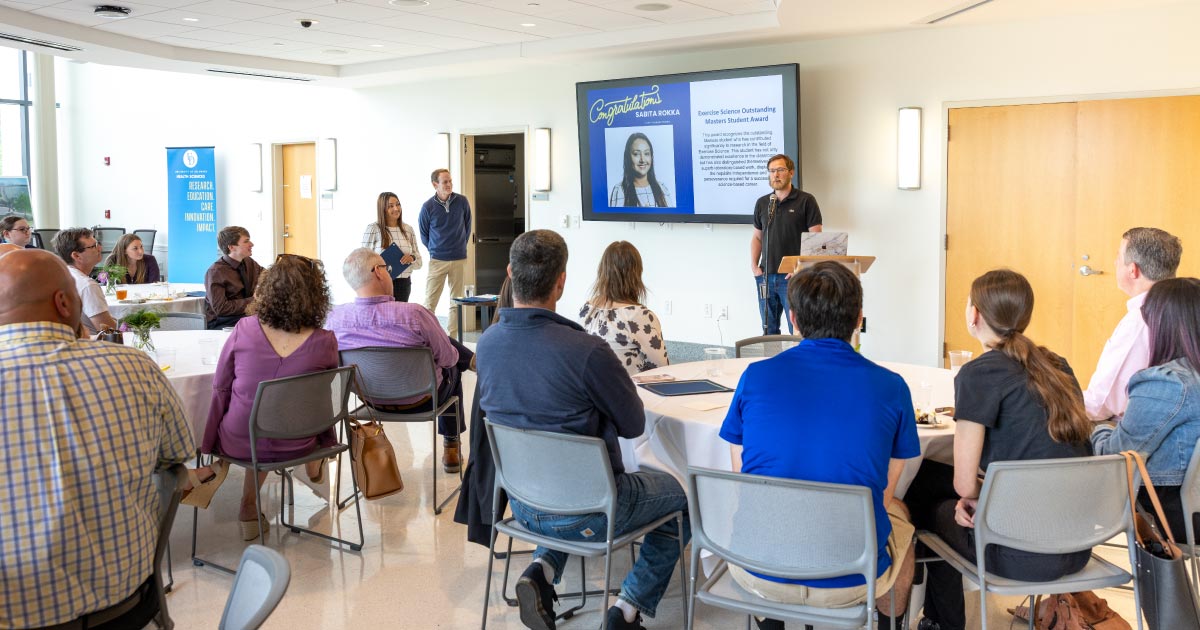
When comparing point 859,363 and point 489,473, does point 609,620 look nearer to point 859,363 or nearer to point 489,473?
point 489,473

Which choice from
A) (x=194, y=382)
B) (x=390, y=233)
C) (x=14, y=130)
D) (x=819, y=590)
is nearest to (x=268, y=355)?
(x=194, y=382)

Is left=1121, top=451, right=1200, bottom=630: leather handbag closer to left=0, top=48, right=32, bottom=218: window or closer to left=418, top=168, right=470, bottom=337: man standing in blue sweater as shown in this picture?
left=418, top=168, right=470, bottom=337: man standing in blue sweater

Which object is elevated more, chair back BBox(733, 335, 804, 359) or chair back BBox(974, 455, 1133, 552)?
chair back BBox(733, 335, 804, 359)

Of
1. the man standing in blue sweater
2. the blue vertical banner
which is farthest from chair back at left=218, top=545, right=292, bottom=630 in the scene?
the blue vertical banner

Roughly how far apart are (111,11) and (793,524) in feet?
24.6

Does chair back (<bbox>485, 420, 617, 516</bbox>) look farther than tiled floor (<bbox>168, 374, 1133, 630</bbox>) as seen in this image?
No

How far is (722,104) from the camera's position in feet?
26.7

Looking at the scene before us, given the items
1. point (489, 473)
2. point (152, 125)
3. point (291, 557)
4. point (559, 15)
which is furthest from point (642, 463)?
point (152, 125)

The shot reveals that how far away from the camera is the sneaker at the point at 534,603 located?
315cm

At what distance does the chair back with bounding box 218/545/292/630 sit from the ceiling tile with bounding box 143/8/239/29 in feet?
22.7

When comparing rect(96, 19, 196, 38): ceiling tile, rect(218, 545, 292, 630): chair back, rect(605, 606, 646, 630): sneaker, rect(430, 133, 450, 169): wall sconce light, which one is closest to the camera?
rect(218, 545, 292, 630): chair back

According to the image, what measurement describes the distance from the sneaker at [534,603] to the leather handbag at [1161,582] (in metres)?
1.76

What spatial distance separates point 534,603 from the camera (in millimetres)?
3146

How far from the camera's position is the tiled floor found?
11.3ft
